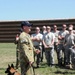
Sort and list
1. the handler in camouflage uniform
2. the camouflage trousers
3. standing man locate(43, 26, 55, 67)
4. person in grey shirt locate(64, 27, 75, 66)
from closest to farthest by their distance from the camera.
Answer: the handler in camouflage uniform < the camouflage trousers < person in grey shirt locate(64, 27, 75, 66) < standing man locate(43, 26, 55, 67)

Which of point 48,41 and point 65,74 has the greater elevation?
point 48,41

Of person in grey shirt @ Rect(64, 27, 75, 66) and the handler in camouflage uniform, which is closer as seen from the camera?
the handler in camouflage uniform

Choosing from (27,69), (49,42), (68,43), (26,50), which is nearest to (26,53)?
(26,50)

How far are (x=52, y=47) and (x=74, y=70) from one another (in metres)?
1.44

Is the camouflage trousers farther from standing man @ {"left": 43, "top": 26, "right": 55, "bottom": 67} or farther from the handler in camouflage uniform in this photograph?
standing man @ {"left": 43, "top": 26, "right": 55, "bottom": 67}

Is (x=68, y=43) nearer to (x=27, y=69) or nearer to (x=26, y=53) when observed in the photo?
(x=27, y=69)

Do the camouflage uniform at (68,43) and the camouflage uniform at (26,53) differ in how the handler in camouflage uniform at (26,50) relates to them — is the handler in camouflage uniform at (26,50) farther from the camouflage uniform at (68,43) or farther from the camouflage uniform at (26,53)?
the camouflage uniform at (68,43)

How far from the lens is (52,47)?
13.5 meters

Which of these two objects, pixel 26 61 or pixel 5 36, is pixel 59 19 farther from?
Result: pixel 26 61

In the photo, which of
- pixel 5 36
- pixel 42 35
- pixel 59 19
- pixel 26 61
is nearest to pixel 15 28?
pixel 5 36

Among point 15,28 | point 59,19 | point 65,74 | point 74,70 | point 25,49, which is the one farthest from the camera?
point 15,28

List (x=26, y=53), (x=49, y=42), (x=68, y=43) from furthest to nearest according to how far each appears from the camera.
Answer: (x=49, y=42) → (x=68, y=43) → (x=26, y=53)

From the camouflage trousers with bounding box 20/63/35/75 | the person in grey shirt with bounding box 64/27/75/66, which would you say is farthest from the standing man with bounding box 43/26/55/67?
the camouflage trousers with bounding box 20/63/35/75

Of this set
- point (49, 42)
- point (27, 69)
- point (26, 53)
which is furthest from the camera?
point (49, 42)
